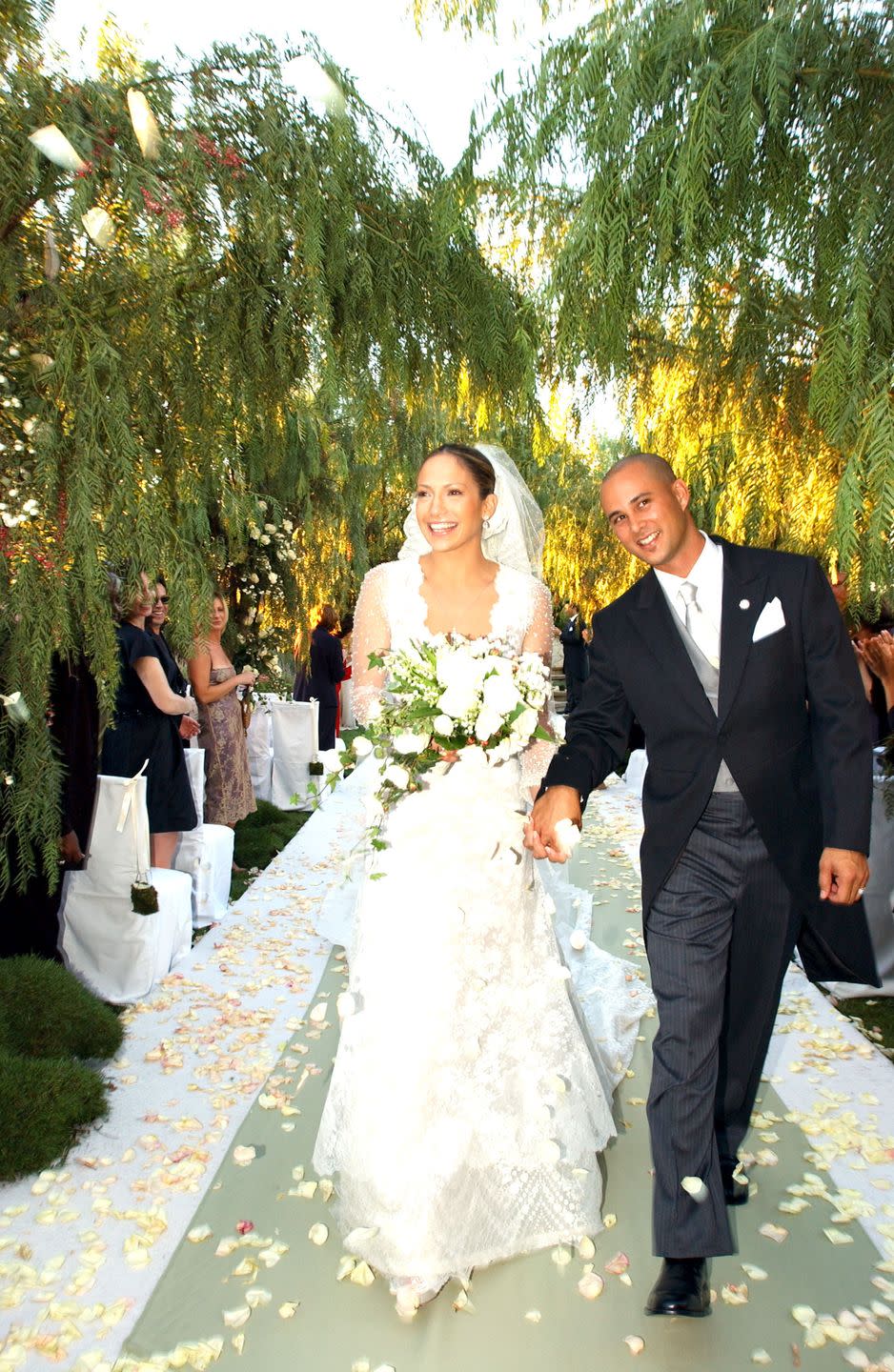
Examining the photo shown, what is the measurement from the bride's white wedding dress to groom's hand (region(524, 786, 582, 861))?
0.61 feet

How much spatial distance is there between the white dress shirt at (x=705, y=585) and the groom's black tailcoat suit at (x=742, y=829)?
0.18 ft

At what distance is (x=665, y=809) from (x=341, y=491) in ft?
21.8

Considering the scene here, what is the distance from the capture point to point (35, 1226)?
9.43 ft

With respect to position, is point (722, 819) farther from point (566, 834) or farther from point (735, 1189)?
point (735, 1189)

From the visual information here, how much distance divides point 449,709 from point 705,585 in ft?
2.51

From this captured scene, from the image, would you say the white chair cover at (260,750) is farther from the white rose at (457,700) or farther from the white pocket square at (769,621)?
the white pocket square at (769,621)

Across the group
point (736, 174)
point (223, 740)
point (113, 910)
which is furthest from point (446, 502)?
point (223, 740)

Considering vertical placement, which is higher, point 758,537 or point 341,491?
point 341,491

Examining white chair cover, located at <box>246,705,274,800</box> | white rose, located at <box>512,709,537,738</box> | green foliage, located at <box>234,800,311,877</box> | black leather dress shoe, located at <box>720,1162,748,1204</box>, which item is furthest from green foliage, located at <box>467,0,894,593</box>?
white chair cover, located at <box>246,705,274,800</box>

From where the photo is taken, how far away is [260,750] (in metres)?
9.90

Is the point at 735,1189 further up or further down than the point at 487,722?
further down

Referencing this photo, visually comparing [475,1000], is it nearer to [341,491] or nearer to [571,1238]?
[571,1238]

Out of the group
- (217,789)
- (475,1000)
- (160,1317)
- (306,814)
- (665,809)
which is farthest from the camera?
(306,814)

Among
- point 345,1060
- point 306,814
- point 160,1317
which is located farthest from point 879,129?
point 306,814
